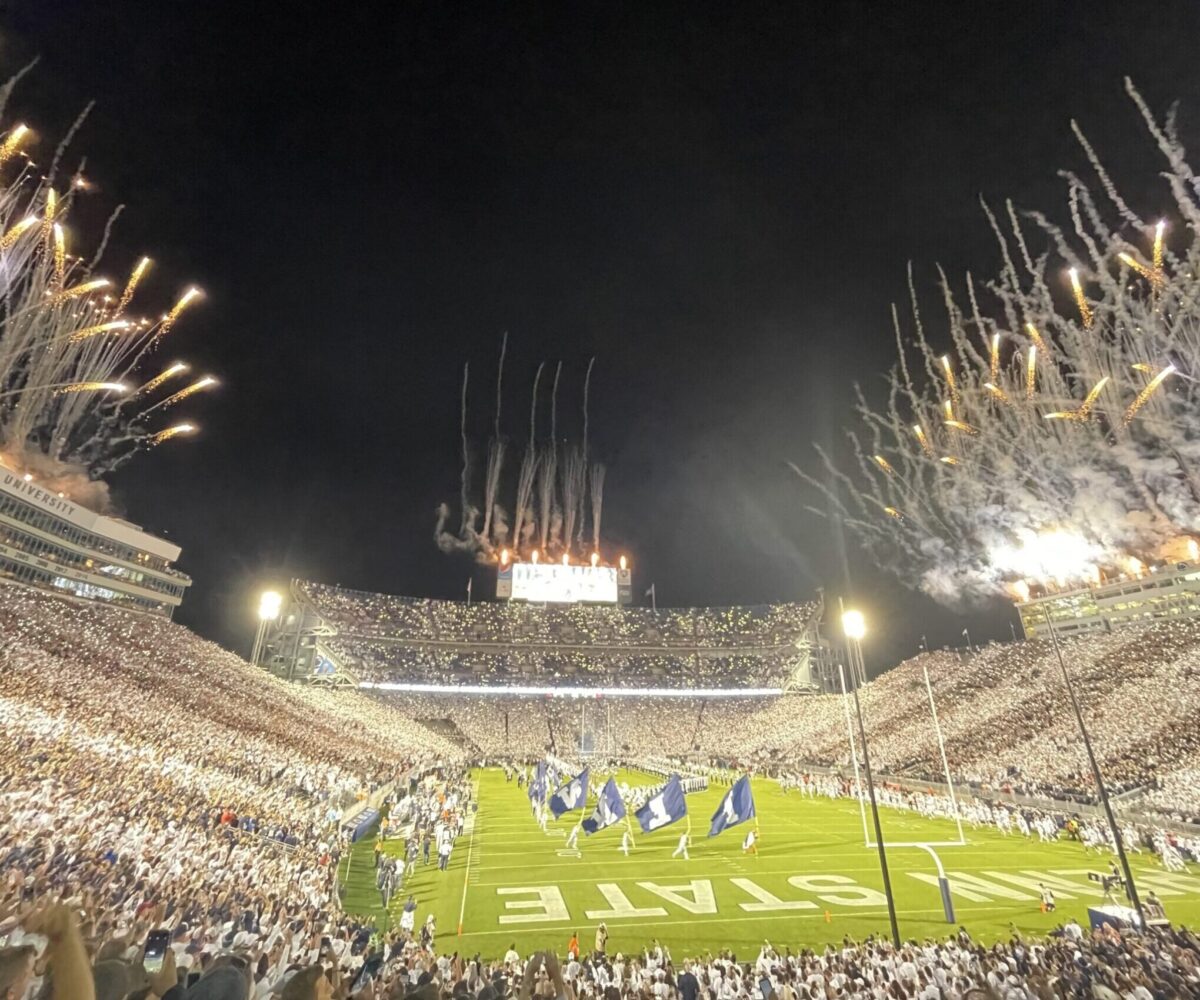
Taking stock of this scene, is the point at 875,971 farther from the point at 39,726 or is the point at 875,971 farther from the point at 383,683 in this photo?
the point at 383,683

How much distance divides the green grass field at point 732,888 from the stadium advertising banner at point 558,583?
54.2 metres

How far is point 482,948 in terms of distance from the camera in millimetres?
14070

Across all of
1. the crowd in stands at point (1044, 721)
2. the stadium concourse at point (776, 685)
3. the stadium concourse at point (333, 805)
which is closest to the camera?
the stadium concourse at point (333, 805)

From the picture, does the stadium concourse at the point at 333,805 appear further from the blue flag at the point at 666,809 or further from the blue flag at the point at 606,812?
the blue flag at the point at 666,809

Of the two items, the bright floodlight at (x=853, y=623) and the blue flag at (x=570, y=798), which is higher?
the bright floodlight at (x=853, y=623)

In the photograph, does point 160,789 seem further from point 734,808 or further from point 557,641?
point 557,641

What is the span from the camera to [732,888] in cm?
1883

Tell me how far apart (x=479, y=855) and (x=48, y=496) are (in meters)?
54.8

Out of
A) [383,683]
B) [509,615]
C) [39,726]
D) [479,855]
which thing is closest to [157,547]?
[383,683]

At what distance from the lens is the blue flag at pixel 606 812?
2323 cm

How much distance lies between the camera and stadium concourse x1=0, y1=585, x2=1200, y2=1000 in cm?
900

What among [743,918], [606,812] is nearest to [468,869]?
[606,812]

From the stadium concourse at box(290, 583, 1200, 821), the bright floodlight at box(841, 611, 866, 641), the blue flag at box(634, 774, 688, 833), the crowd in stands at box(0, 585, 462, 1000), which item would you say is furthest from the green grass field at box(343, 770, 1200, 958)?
the stadium concourse at box(290, 583, 1200, 821)

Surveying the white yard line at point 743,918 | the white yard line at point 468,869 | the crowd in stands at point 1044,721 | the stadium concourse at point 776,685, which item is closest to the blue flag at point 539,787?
the white yard line at point 468,869
